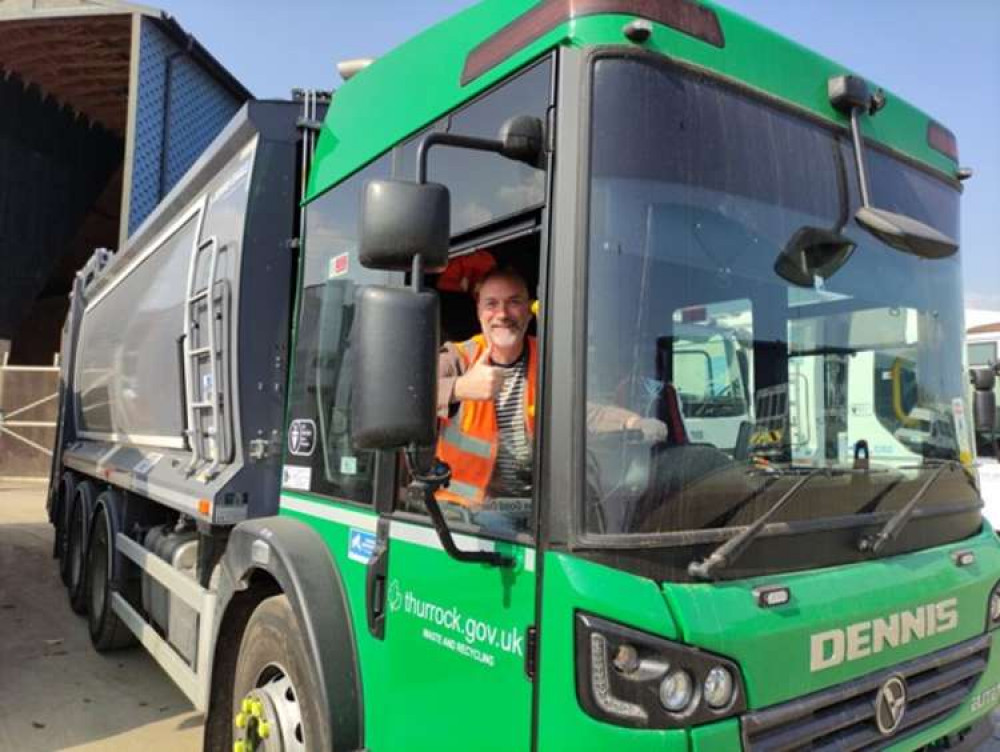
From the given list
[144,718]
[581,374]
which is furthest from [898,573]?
[144,718]

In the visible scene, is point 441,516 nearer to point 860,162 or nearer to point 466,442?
point 466,442

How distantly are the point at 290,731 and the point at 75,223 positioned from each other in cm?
2077

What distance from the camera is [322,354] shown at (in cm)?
280

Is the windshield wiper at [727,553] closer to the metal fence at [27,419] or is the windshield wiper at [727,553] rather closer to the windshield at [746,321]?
the windshield at [746,321]

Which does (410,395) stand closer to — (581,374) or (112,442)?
(581,374)

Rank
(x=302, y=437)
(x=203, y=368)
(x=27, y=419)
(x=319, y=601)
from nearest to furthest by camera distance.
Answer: (x=319, y=601) < (x=302, y=437) < (x=203, y=368) < (x=27, y=419)

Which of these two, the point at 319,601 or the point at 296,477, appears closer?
the point at 319,601

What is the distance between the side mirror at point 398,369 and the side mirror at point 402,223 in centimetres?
10

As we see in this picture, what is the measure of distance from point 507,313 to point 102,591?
14.8 feet

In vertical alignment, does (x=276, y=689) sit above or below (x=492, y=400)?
below

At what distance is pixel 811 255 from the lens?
7.07 feet

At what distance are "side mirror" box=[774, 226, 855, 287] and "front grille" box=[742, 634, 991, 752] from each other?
1074 millimetres

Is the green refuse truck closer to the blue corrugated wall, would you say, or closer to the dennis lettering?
the dennis lettering

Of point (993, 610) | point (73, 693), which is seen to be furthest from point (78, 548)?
point (993, 610)
